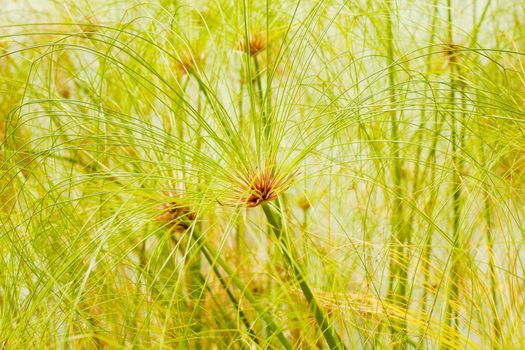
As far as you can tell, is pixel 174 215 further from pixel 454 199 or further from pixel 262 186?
pixel 454 199

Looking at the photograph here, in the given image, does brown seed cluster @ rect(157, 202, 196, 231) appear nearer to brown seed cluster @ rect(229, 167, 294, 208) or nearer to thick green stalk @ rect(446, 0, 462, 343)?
brown seed cluster @ rect(229, 167, 294, 208)

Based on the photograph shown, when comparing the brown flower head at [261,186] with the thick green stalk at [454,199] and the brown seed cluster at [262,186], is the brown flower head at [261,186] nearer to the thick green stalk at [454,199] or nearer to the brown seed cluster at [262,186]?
the brown seed cluster at [262,186]

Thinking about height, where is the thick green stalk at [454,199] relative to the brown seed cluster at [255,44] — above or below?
below

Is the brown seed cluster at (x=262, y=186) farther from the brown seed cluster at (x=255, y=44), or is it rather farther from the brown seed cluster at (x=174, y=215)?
the brown seed cluster at (x=255, y=44)

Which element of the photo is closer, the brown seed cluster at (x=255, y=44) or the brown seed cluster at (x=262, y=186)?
the brown seed cluster at (x=262, y=186)

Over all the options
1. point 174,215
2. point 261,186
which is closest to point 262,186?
point 261,186

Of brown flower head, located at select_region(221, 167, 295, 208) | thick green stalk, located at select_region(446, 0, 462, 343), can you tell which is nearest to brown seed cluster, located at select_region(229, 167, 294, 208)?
brown flower head, located at select_region(221, 167, 295, 208)

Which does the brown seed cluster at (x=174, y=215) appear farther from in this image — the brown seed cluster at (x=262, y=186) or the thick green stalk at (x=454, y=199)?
the thick green stalk at (x=454, y=199)

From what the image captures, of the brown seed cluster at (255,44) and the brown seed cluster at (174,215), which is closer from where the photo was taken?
the brown seed cluster at (174,215)

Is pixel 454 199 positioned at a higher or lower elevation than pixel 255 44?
lower

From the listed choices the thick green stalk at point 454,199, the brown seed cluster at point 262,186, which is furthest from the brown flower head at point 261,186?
the thick green stalk at point 454,199

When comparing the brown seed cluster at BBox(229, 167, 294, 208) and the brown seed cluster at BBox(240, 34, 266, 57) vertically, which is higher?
the brown seed cluster at BBox(240, 34, 266, 57)

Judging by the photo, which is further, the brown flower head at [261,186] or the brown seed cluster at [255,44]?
the brown seed cluster at [255,44]
